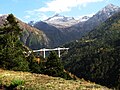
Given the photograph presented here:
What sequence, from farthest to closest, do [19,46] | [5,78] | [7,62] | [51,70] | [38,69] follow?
[38,69] < [51,70] < [19,46] < [7,62] < [5,78]

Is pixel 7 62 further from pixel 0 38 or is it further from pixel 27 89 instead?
pixel 27 89

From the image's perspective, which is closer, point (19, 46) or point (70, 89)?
point (70, 89)

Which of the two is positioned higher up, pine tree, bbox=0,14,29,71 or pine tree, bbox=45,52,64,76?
pine tree, bbox=0,14,29,71

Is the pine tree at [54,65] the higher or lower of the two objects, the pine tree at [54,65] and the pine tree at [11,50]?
the lower

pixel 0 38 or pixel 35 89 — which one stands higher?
pixel 0 38

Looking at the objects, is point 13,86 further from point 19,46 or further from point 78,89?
point 19,46

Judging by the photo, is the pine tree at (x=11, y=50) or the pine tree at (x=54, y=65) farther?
the pine tree at (x=54, y=65)

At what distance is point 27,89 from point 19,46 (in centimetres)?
4547

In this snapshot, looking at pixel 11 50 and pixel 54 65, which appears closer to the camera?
pixel 11 50

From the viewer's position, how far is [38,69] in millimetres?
76688

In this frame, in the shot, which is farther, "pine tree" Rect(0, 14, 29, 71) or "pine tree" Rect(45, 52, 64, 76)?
"pine tree" Rect(45, 52, 64, 76)

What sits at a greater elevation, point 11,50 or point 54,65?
point 11,50

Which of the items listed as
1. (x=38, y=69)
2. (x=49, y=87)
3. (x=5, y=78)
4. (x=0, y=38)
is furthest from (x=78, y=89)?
(x=38, y=69)

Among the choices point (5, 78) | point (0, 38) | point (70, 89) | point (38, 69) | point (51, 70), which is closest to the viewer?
point (70, 89)
